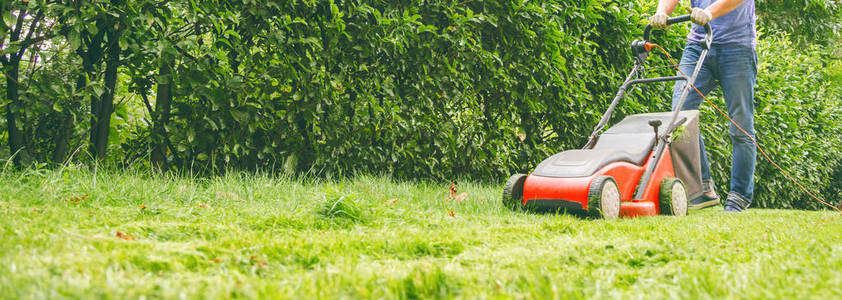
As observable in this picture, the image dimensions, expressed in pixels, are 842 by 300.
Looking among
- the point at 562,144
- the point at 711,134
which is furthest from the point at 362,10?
the point at 711,134

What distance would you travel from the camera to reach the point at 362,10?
353 cm

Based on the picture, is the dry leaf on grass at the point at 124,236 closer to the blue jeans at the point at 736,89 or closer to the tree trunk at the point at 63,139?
the tree trunk at the point at 63,139

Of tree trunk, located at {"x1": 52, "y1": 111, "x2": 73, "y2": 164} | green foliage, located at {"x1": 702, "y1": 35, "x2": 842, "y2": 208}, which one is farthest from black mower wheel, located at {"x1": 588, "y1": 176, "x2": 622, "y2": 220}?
green foliage, located at {"x1": 702, "y1": 35, "x2": 842, "y2": 208}

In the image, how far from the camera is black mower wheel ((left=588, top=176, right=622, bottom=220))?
2.92 metres

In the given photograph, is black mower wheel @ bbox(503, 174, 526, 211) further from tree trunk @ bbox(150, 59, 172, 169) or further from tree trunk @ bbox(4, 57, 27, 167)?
tree trunk @ bbox(4, 57, 27, 167)

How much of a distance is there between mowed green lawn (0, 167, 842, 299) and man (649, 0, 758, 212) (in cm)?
128

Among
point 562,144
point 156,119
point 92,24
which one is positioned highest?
point 92,24

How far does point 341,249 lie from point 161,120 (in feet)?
6.30

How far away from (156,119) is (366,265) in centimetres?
213

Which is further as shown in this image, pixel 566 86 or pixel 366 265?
pixel 566 86

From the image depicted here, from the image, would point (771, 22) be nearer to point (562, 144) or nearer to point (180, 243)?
point (562, 144)

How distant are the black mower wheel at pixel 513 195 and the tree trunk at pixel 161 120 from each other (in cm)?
197

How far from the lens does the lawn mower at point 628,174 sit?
9.96 ft

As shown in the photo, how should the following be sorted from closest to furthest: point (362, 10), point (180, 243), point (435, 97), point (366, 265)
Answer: point (366, 265) < point (180, 243) < point (362, 10) < point (435, 97)
